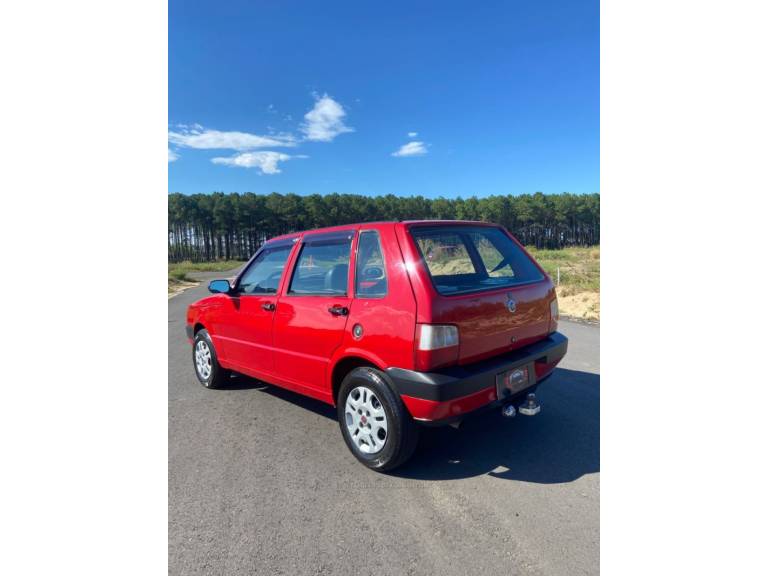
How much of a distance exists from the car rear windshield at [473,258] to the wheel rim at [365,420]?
98 centimetres

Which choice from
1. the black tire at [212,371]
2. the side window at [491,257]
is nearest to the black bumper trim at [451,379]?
the side window at [491,257]

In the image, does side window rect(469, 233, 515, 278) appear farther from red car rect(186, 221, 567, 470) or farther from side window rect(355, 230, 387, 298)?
side window rect(355, 230, 387, 298)

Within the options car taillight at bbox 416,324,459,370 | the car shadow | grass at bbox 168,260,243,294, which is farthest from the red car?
grass at bbox 168,260,243,294

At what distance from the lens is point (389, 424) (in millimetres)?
2711

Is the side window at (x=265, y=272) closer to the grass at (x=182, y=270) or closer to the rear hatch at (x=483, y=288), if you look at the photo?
the rear hatch at (x=483, y=288)

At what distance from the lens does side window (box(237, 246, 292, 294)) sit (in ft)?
12.6

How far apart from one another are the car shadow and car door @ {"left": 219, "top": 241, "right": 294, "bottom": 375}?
77 centimetres

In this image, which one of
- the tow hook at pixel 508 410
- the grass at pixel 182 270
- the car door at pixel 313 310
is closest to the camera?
the tow hook at pixel 508 410

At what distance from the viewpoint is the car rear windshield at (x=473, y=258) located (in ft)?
9.61

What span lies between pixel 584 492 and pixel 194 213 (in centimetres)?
7250

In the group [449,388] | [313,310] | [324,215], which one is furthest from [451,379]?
[324,215]

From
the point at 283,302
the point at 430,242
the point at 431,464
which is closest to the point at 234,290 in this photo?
the point at 283,302

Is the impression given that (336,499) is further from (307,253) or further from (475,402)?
(307,253)

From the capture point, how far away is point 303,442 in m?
3.38
